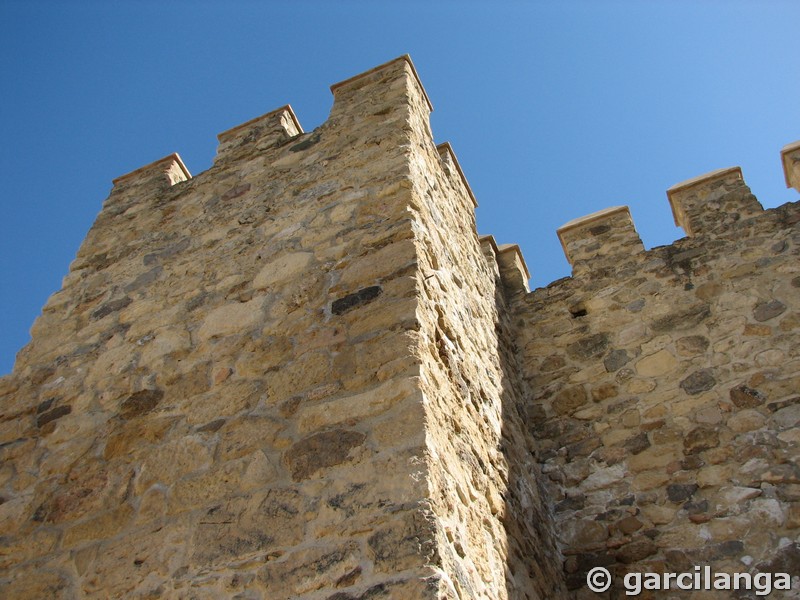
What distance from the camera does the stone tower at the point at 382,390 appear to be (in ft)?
8.38

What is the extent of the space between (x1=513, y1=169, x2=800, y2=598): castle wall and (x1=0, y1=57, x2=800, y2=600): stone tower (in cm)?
1

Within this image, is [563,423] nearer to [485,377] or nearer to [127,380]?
[485,377]

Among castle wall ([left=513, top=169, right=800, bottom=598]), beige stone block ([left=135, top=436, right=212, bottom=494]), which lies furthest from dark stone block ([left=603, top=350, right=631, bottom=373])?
beige stone block ([left=135, top=436, right=212, bottom=494])

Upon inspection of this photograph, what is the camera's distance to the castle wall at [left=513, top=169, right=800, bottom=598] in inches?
144

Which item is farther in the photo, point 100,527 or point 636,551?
point 636,551

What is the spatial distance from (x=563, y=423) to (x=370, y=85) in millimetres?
2465

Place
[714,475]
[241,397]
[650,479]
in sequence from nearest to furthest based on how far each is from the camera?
[241,397]
[714,475]
[650,479]

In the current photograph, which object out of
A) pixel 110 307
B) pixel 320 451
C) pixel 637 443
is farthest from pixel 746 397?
pixel 110 307

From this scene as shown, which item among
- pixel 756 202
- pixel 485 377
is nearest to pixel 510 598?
pixel 485 377

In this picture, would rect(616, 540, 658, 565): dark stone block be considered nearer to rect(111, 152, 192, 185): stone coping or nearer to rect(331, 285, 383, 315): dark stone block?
rect(331, 285, 383, 315): dark stone block

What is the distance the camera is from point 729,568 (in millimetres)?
3449

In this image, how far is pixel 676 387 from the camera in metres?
4.27

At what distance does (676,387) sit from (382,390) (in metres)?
2.29

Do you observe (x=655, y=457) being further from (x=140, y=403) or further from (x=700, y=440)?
(x=140, y=403)
